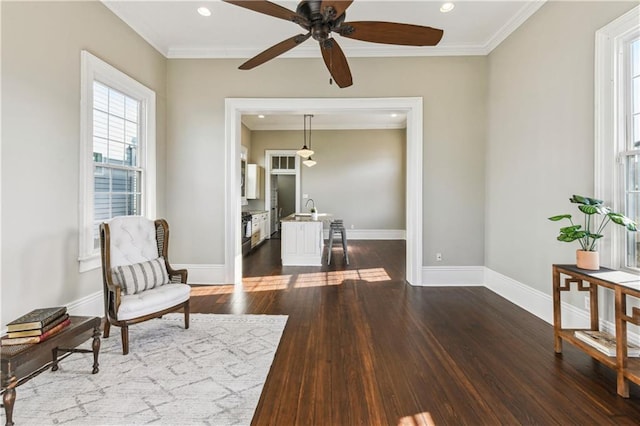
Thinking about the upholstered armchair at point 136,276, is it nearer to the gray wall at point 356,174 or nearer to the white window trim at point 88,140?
the white window trim at point 88,140

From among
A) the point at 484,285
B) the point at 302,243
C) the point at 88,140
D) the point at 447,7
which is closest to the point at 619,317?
the point at 484,285

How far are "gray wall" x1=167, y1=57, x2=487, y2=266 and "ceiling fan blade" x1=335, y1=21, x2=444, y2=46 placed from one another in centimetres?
193

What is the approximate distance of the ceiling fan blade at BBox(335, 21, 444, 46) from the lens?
2043mm

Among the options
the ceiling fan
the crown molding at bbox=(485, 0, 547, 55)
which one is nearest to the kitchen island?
the ceiling fan

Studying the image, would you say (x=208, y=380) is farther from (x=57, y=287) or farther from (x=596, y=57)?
(x=596, y=57)

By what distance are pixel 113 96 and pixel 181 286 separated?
2314 mm

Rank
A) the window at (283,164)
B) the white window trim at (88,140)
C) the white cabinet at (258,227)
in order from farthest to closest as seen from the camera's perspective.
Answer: the window at (283,164), the white cabinet at (258,227), the white window trim at (88,140)

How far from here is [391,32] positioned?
212 cm

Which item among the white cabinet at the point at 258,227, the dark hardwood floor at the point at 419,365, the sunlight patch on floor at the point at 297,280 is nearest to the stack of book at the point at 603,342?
the dark hardwood floor at the point at 419,365

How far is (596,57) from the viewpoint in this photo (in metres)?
2.41

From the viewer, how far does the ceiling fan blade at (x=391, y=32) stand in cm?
204

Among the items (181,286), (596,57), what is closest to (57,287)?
(181,286)

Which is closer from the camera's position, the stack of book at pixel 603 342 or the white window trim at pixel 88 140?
the stack of book at pixel 603 342

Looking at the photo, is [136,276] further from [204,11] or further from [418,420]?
[204,11]
